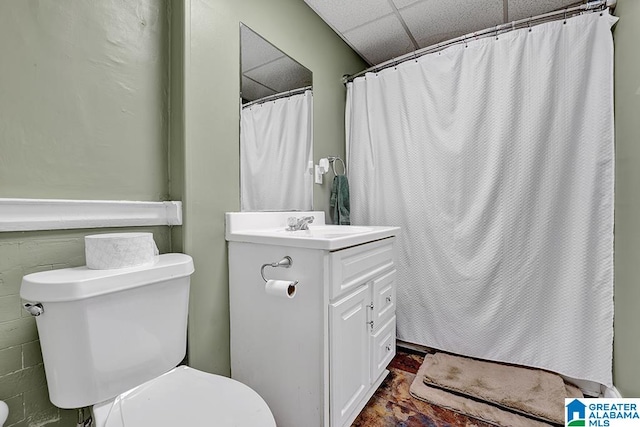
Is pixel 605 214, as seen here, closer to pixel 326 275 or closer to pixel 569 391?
pixel 569 391

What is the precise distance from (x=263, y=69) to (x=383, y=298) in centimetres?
133

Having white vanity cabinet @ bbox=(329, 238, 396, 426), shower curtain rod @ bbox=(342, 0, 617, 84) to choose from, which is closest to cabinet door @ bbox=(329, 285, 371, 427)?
white vanity cabinet @ bbox=(329, 238, 396, 426)

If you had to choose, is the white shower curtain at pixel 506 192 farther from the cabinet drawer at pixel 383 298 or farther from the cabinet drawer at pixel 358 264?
the cabinet drawer at pixel 358 264

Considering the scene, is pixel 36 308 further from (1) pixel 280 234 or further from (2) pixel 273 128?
(2) pixel 273 128

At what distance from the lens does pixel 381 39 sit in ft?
6.56

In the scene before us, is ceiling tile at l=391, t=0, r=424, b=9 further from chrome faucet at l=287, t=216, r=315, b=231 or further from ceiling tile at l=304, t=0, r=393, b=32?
chrome faucet at l=287, t=216, r=315, b=231

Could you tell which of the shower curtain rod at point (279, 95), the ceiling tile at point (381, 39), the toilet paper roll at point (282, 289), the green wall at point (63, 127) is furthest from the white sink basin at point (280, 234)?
the ceiling tile at point (381, 39)

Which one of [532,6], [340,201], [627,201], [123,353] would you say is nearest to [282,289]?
[123,353]

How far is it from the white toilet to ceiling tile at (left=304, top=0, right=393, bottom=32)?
1.67 metres

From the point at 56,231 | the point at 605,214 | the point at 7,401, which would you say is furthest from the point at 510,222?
the point at 7,401

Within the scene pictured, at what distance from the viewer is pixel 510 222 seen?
1.60m

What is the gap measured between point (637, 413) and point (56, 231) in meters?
2.19

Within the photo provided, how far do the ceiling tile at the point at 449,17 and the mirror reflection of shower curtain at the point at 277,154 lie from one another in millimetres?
827

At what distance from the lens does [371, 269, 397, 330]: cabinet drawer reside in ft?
4.55
